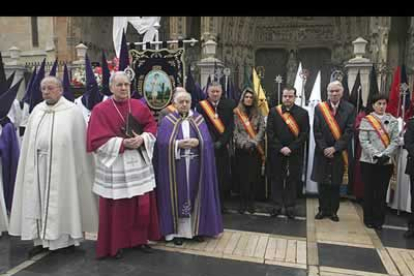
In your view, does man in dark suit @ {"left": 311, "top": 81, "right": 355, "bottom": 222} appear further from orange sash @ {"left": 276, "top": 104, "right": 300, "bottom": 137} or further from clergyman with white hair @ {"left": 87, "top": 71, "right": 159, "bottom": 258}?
clergyman with white hair @ {"left": 87, "top": 71, "right": 159, "bottom": 258}

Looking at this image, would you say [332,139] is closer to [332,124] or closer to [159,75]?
[332,124]

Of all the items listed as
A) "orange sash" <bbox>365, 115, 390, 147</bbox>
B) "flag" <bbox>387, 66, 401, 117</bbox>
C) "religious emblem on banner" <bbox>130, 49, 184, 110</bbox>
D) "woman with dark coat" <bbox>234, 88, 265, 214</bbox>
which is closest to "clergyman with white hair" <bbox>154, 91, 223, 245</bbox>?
"woman with dark coat" <bbox>234, 88, 265, 214</bbox>

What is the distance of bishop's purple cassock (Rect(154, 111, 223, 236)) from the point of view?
164 inches

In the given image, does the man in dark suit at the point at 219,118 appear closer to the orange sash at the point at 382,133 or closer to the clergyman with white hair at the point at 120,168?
the clergyman with white hair at the point at 120,168

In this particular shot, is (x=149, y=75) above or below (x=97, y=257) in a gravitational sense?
above

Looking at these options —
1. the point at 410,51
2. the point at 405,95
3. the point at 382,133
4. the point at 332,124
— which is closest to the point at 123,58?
the point at 332,124

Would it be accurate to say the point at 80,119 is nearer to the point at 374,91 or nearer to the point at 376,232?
the point at 376,232

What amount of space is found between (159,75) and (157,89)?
0.21m

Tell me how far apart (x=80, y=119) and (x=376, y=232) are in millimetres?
3740

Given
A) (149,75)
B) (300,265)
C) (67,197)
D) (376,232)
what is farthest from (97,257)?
(376,232)

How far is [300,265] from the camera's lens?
3723 mm

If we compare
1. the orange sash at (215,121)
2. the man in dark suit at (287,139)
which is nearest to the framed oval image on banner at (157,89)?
the orange sash at (215,121)

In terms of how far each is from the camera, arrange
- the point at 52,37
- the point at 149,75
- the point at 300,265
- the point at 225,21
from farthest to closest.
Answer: the point at 52,37 < the point at 225,21 < the point at 149,75 < the point at 300,265

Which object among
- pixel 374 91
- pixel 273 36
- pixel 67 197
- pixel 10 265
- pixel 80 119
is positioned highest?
pixel 273 36
